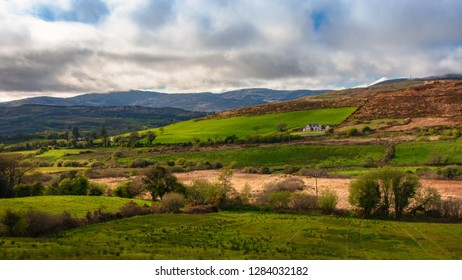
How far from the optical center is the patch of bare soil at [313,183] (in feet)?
243

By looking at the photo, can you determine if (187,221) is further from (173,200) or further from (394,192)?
(394,192)

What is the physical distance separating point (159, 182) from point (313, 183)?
39320 mm

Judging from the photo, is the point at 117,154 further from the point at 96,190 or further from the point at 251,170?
the point at 96,190

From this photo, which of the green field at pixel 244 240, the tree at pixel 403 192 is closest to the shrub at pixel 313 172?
the tree at pixel 403 192

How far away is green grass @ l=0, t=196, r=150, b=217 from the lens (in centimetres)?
5490

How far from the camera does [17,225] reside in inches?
1646

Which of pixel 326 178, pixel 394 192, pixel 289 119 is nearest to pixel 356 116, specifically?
pixel 289 119

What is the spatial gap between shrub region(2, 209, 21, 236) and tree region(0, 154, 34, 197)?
108 feet

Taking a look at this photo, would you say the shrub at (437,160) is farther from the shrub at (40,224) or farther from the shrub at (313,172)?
the shrub at (40,224)

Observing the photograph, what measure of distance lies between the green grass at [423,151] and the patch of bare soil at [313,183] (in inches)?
898

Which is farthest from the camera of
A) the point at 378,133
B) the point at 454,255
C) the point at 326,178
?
the point at 378,133

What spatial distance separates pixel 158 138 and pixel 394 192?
135655mm

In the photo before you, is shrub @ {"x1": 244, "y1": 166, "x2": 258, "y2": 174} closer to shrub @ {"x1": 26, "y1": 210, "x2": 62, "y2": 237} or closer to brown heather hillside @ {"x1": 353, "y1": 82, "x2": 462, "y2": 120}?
shrub @ {"x1": 26, "y1": 210, "x2": 62, "y2": 237}

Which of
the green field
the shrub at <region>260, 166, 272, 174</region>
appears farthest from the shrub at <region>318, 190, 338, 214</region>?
the shrub at <region>260, 166, 272, 174</region>
